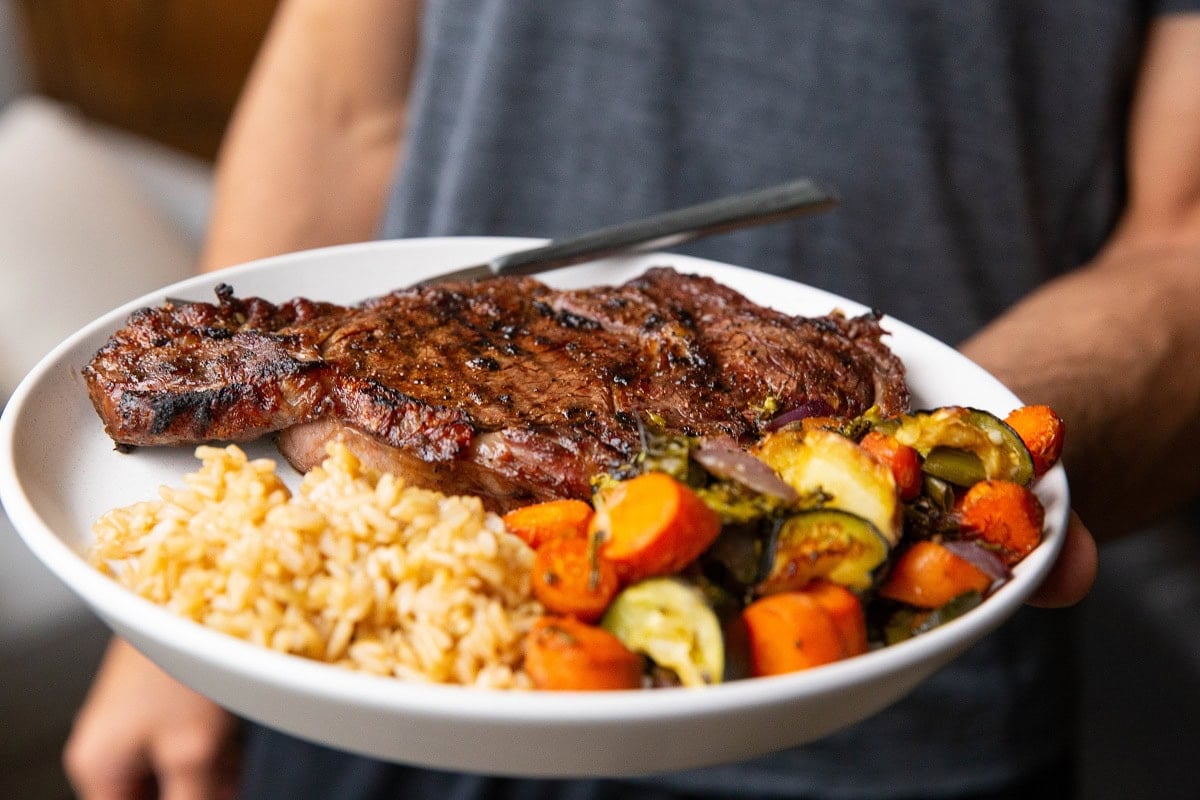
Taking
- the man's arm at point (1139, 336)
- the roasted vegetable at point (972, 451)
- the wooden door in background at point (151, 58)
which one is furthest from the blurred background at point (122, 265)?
the roasted vegetable at point (972, 451)

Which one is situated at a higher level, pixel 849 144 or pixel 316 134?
pixel 849 144

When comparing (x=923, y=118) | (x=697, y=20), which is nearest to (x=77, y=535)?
(x=697, y=20)

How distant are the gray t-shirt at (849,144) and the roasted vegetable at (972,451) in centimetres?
150

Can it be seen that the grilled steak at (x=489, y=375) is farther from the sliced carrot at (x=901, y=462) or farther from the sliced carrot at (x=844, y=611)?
the sliced carrot at (x=844, y=611)

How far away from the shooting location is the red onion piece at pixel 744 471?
1.34 metres

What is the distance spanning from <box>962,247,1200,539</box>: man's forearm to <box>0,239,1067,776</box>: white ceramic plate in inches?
30.2

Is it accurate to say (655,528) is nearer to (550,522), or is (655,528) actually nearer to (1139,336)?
(550,522)

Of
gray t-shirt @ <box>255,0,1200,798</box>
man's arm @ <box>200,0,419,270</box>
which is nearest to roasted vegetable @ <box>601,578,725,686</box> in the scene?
gray t-shirt @ <box>255,0,1200,798</box>

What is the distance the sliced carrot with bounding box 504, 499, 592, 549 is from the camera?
4.58 ft

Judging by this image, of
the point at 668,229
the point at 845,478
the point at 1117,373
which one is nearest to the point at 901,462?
the point at 845,478

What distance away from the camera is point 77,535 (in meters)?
1.44

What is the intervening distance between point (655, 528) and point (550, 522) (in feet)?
0.74

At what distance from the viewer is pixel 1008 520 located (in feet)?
4.59

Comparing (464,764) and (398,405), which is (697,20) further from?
(464,764)
